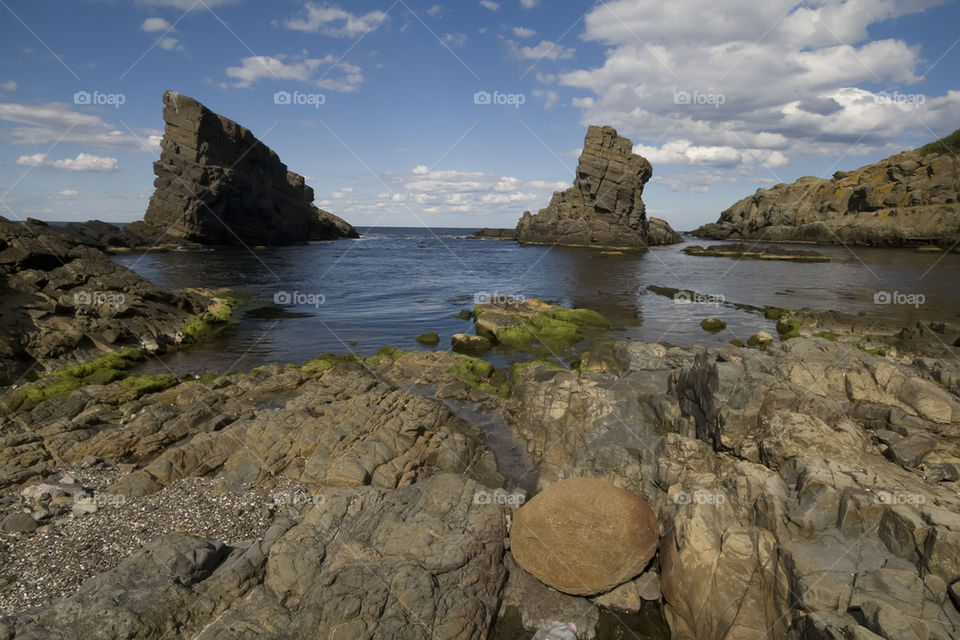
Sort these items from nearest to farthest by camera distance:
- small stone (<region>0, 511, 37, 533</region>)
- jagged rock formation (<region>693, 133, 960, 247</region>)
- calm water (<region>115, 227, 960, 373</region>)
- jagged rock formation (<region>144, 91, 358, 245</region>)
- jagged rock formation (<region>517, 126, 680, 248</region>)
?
small stone (<region>0, 511, 37, 533</region>) → calm water (<region>115, 227, 960, 373</region>) → jagged rock formation (<region>693, 133, 960, 247</region>) → jagged rock formation (<region>144, 91, 358, 245</region>) → jagged rock formation (<region>517, 126, 680, 248</region>)

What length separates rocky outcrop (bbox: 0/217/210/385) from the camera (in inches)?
853

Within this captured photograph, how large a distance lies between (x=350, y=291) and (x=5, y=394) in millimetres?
32878

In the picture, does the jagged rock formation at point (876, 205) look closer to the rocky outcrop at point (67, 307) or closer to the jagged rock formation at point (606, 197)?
the jagged rock formation at point (606, 197)

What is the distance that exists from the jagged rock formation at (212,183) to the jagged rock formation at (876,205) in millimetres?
113103

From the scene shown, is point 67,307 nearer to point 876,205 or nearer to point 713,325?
point 713,325

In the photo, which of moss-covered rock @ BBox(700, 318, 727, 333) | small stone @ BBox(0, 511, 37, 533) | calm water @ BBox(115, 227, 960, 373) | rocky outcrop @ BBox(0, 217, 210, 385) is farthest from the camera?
moss-covered rock @ BBox(700, 318, 727, 333)

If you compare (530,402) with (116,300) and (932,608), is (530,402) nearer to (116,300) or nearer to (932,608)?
(932,608)

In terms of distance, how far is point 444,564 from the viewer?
881 cm

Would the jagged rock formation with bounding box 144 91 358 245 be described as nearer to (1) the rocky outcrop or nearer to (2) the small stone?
(1) the rocky outcrop

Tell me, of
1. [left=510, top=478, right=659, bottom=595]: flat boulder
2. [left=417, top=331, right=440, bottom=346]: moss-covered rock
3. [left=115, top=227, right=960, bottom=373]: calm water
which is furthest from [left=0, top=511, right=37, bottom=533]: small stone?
[left=417, top=331, right=440, bottom=346]: moss-covered rock

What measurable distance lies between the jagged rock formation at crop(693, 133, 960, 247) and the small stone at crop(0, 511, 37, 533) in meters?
106

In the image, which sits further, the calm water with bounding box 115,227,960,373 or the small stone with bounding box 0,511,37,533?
the calm water with bounding box 115,227,960,373

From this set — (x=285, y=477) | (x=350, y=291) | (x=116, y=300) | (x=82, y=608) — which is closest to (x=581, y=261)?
(x=350, y=291)

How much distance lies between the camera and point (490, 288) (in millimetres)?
52812
